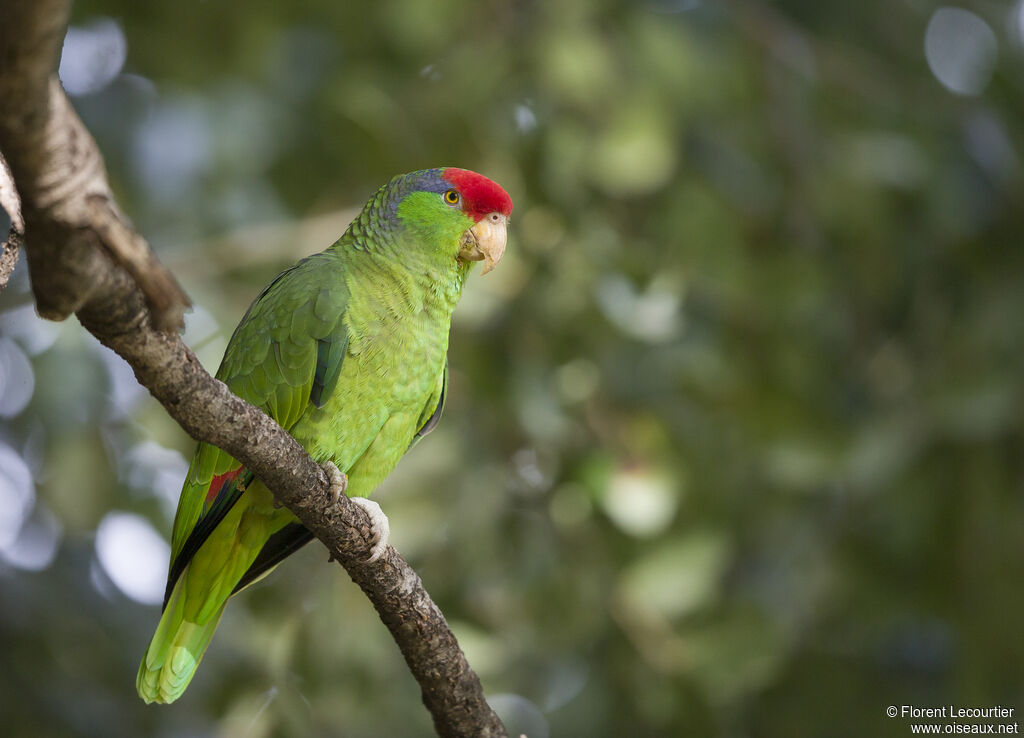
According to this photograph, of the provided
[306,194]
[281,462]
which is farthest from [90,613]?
[281,462]

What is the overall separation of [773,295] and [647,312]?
1.76 ft

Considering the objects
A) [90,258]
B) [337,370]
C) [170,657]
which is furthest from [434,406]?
[90,258]

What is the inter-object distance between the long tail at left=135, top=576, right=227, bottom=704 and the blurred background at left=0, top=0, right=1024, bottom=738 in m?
0.62

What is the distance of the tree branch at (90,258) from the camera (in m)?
0.63

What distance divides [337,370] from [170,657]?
73cm

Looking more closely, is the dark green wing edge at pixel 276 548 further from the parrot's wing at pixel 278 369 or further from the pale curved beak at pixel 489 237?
the pale curved beak at pixel 489 237

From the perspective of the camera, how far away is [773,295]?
284 cm

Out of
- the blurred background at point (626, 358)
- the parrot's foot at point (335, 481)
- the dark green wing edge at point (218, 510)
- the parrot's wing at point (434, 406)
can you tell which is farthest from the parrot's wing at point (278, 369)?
the blurred background at point (626, 358)

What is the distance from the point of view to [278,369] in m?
1.66

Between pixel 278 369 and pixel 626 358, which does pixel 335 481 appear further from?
pixel 626 358

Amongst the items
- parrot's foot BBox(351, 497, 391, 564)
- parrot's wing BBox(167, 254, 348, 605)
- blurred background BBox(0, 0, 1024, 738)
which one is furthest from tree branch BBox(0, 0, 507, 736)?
blurred background BBox(0, 0, 1024, 738)

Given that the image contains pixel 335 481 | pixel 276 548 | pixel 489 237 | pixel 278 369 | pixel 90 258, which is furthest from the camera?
pixel 276 548

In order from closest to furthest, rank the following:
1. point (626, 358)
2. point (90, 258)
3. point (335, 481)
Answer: point (90, 258) → point (335, 481) → point (626, 358)

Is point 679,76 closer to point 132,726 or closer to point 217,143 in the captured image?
point 217,143
